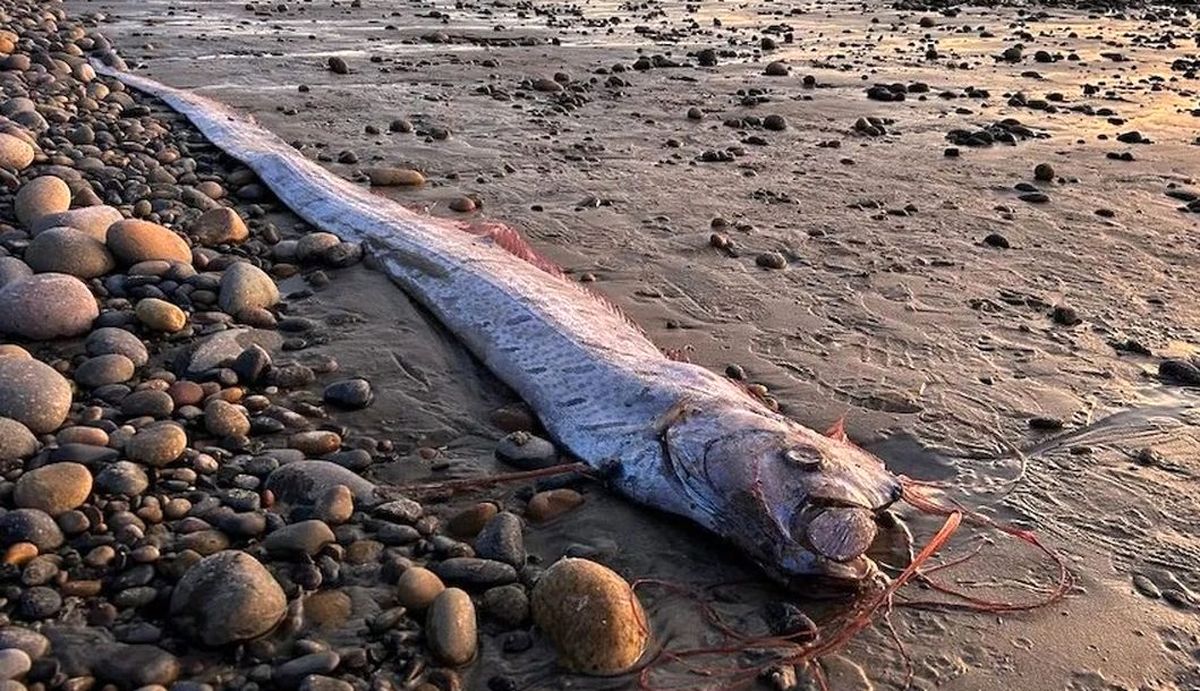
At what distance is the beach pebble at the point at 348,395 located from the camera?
470 centimetres

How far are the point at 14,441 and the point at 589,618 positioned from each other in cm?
233

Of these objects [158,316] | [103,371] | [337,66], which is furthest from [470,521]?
[337,66]

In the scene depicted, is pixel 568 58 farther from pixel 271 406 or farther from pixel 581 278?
pixel 271 406

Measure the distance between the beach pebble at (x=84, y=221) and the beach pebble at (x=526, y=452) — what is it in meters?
2.93

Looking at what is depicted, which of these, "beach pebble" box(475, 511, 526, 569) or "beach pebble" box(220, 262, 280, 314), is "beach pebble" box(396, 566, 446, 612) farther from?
"beach pebble" box(220, 262, 280, 314)

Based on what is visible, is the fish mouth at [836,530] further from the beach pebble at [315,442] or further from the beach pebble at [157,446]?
the beach pebble at [157,446]

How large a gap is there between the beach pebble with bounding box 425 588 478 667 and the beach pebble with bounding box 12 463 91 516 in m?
1.36

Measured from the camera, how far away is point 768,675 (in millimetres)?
3182

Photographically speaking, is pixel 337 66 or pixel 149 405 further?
pixel 337 66

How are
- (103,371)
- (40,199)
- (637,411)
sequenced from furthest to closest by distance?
(40,199), (103,371), (637,411)

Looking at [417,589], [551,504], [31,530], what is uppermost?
[31,530]

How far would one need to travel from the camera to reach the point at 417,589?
3.34 m

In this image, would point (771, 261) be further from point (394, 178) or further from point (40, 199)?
point (40, 199)

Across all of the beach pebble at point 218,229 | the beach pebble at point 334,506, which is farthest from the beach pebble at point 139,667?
the beach pebble at point 218,229
